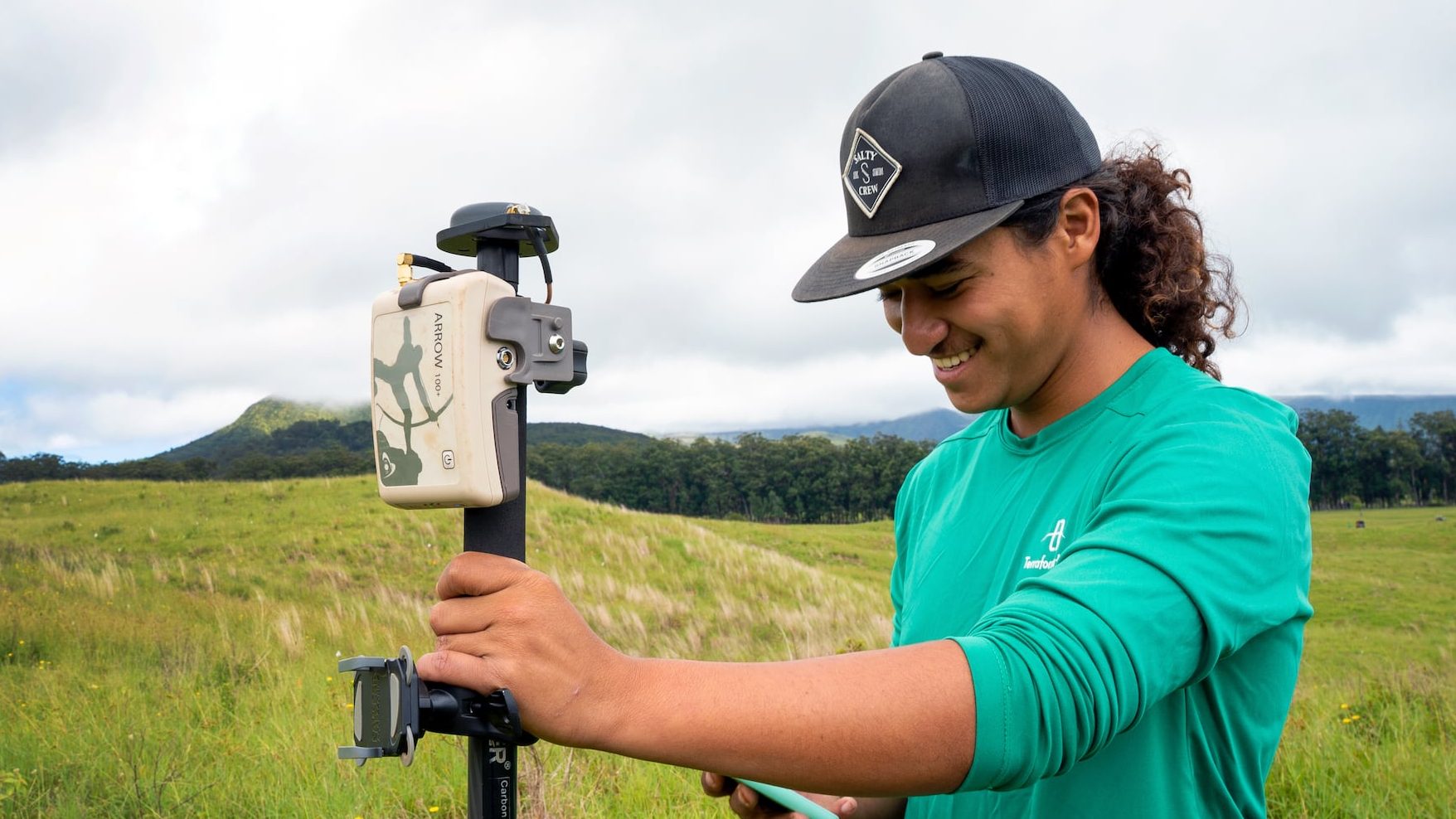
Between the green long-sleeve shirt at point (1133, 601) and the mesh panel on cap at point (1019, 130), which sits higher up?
the mesh panel on cap at point (1019, 130)

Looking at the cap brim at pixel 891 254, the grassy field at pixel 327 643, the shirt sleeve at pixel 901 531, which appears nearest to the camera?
the cap brim at pixel 891 254

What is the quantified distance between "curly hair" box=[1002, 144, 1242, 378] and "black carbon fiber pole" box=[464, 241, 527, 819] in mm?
1132

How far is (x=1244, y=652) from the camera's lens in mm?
1542

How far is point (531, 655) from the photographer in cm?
128

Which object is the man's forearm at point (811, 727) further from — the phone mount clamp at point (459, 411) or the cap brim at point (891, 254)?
the cap brim at point (891, 254)

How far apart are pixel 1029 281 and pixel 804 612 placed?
41.4 ft

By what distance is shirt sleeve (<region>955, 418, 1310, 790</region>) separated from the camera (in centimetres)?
124

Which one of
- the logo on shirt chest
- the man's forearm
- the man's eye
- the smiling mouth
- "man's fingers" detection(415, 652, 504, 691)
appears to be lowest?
the man's forearm

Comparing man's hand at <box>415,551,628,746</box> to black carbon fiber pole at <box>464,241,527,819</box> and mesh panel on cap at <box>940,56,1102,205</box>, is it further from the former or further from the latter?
mesh panel on cap at <box>940,56,1102,205</box>

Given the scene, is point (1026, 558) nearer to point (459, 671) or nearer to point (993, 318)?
point (993, 318)

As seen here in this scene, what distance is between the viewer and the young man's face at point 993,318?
175cm

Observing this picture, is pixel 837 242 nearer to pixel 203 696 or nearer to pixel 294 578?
pixel 203 696

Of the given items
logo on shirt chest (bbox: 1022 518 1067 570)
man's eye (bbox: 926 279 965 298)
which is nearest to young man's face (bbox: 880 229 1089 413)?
man's eye (bbox: 926 279 965 298)

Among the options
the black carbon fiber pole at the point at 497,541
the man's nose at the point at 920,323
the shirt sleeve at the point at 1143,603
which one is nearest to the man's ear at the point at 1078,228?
the man's nose at the point at 920,323
